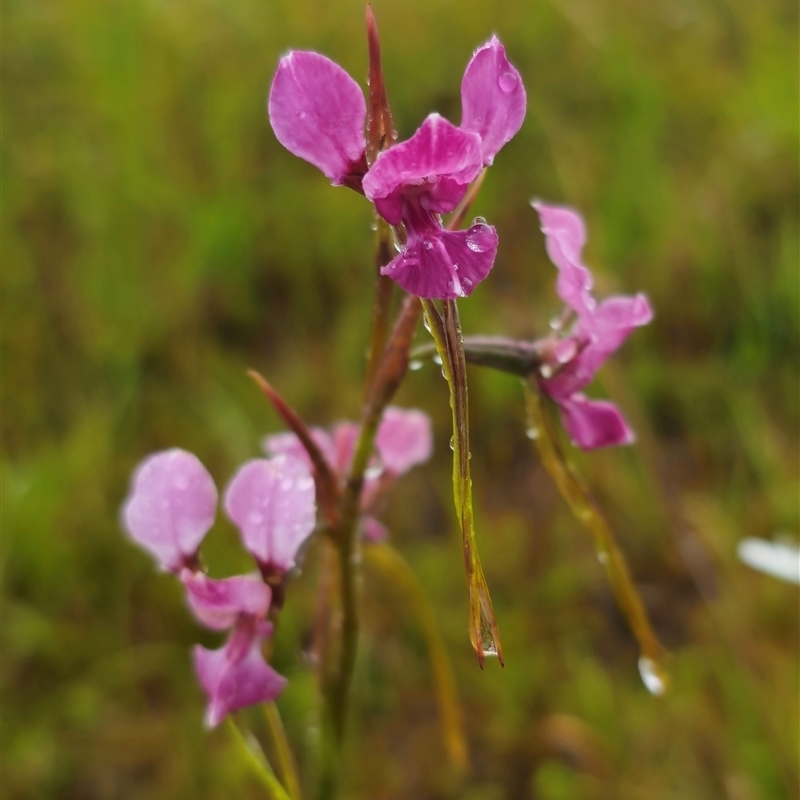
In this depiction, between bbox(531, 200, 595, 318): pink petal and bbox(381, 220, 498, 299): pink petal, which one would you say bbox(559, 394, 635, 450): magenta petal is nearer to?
bbox(531, 200, 595, 318): pink petal

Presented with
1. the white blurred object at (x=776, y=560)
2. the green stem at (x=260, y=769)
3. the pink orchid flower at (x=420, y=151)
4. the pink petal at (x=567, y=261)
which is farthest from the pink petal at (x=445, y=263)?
the white blurred object at (x=776, y=560)

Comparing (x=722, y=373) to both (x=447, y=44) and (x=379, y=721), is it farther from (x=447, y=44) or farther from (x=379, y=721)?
(x=447, y=44)

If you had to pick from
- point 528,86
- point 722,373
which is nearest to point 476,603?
point 722,373

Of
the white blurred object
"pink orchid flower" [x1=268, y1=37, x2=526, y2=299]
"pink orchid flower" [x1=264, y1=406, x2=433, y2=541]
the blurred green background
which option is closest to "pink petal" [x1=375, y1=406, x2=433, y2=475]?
"pink orchid flower" [x1=264, y1=406, x2=433, y2=541]

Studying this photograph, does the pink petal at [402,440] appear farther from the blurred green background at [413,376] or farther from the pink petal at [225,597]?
the blurred green background at [413,376]

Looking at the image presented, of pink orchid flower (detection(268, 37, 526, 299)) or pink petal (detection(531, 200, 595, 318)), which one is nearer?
pink orchid flower (detection(268, 37, 526, 299))
